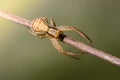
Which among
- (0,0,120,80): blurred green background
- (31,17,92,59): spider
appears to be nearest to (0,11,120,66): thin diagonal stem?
(31,17,92,59): spider

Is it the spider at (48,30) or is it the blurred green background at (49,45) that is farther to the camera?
the blurred green background at (49,45)

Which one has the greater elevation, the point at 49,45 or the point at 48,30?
the point at 49,45

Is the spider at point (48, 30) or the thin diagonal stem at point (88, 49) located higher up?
the spider at point (48, 30)

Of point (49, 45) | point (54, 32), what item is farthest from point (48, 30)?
point (49, 45)

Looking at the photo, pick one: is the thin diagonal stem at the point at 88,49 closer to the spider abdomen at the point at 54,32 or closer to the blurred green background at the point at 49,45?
the spider abdomen at the point at 54,32

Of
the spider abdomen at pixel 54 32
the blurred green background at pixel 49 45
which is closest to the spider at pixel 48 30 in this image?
the spider abdomen at pixel 54 32

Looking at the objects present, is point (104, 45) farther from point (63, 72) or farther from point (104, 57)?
point (104, 57)

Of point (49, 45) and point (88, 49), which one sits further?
point (49, 45)

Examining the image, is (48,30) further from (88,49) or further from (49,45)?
(49,45)
